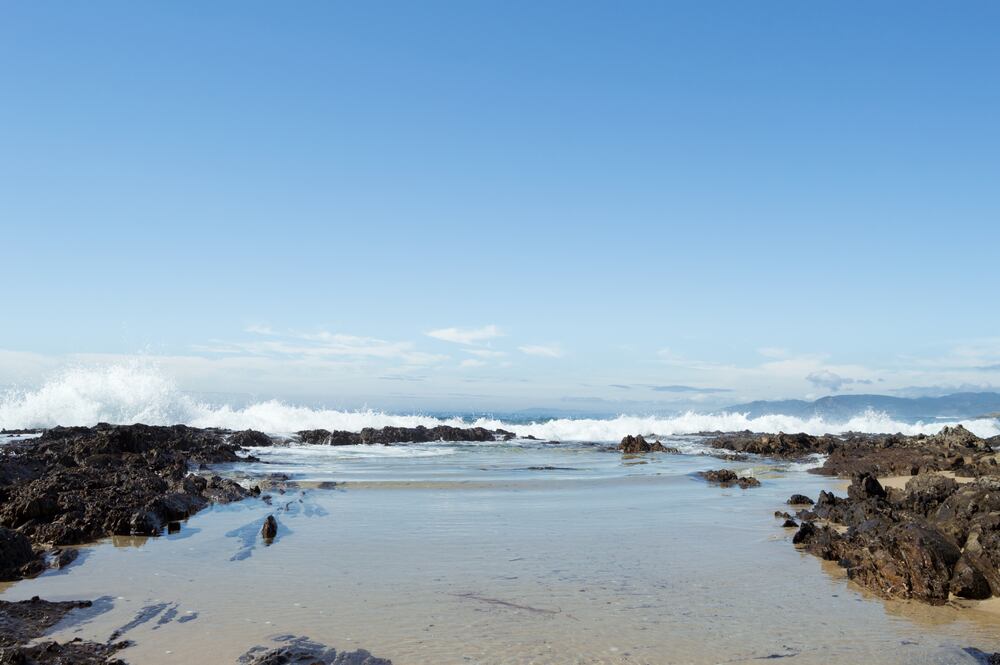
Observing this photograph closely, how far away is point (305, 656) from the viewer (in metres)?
5.41

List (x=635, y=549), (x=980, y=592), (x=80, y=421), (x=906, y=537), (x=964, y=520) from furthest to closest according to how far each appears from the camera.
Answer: (x=80, y=421) → (x=635, y=549) → (x=964, y=520) → (x=906, y=537) → (x=980, y=592)

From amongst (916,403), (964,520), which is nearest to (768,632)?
(964,520)

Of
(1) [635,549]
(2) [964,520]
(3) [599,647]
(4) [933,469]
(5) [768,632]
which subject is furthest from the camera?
(4) [933,469]

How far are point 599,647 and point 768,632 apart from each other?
1687 millimetres

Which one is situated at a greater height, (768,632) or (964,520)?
(964,520)

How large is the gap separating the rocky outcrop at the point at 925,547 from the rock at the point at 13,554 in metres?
9.84

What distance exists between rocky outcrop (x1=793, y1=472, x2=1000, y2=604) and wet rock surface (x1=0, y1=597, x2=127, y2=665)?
7.72 metres

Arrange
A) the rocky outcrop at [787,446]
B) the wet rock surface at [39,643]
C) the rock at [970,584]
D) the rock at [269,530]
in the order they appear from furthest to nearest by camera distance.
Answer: the rocky outcrop at [787,446]
the rock at [269,530]
the rock at [970,584]
the wet rock surface at [39,643]

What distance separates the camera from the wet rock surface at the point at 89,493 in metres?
9.64

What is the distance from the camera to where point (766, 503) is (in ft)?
46.9

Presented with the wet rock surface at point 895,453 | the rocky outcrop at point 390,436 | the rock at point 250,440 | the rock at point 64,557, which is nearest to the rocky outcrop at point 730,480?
the wet rock surface at point 895,453

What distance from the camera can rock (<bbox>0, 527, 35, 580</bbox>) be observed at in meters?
7.59

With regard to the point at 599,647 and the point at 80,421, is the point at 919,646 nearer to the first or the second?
the point at 599,647

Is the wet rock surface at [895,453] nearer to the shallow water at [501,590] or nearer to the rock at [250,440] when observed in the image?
the shallow water at [501,590]
